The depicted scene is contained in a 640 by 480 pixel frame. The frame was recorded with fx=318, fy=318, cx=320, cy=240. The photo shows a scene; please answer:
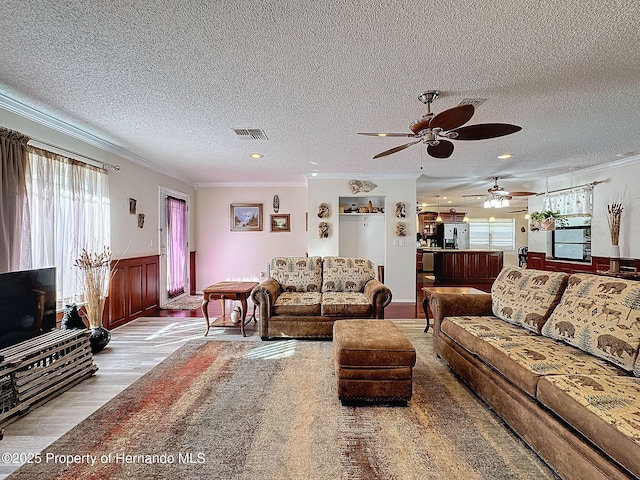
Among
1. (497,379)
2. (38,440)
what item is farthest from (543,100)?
(38,440)

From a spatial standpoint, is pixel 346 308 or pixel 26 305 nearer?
pixel 26 305

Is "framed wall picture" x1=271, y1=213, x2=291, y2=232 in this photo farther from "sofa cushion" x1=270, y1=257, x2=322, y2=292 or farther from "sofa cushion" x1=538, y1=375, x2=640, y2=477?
"sofa cushion" x1=538, y1=375, x2=640, y2=477

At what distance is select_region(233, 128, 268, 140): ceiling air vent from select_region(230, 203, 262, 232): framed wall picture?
3203mm

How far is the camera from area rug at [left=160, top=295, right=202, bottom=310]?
5.49 m

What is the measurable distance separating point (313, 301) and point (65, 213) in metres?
2.91

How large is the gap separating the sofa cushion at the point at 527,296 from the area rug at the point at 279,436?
766mm

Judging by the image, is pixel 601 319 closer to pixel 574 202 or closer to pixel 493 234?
pixel 574 202

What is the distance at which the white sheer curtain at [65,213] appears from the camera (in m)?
3.09

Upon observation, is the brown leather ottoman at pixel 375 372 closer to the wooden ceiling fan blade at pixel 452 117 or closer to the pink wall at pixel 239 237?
the wooden ceiling fan blade at pixel 452 117

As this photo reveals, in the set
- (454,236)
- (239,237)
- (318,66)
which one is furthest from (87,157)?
(454,236)

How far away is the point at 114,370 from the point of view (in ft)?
9.71

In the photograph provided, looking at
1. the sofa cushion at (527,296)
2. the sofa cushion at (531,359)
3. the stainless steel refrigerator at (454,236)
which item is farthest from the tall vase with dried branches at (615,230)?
the stainless steel refrigerator at (454,236)

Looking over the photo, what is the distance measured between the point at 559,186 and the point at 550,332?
17.5 ft

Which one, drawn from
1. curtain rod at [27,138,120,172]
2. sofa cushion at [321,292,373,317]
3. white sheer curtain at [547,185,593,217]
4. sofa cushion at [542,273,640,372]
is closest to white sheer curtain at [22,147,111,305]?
curtain rod at [27,138,120,172]
